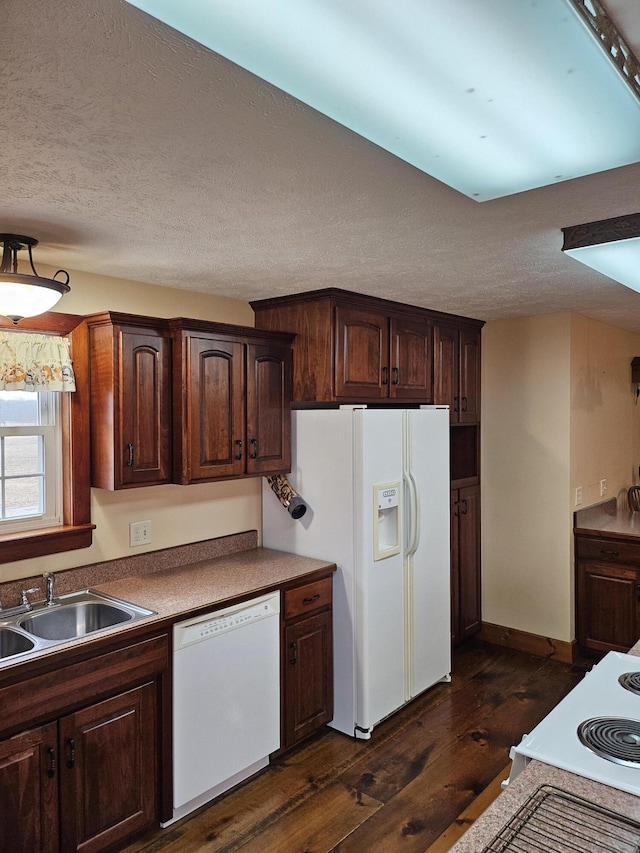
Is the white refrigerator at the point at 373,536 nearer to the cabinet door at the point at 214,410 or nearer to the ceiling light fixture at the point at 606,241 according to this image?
the cabinet door at the point at 214,410

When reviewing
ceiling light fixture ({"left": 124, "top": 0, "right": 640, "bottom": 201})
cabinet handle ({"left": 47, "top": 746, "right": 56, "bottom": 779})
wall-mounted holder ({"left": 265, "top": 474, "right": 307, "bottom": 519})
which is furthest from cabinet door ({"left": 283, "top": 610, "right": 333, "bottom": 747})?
ceiling light fixture ({"left": 124, "top": 0, "right": 640, "bottom": 201})

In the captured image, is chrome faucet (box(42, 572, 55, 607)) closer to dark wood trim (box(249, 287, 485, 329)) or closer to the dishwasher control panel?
the dishwasher control panel

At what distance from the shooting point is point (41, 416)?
2.79m

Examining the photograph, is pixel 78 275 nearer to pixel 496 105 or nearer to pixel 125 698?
pixel 125 698

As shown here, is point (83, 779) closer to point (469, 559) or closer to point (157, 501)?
point (157, 501)

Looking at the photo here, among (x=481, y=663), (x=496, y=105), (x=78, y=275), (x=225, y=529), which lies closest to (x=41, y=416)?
(x=78, y=275)

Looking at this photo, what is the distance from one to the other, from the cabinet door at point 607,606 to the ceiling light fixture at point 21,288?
3565 mm

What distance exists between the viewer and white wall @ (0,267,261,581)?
2820 mm

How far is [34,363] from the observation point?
103 inches

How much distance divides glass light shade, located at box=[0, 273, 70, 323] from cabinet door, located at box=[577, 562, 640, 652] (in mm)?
3556

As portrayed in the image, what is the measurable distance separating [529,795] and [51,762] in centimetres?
161

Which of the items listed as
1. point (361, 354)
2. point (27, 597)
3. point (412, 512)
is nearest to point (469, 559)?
point (412, 512)

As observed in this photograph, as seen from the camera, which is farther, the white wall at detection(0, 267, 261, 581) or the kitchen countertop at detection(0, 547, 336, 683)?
the white wall at detection(0, 267, 261, 581)

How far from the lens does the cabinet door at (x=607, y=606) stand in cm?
A: 395
